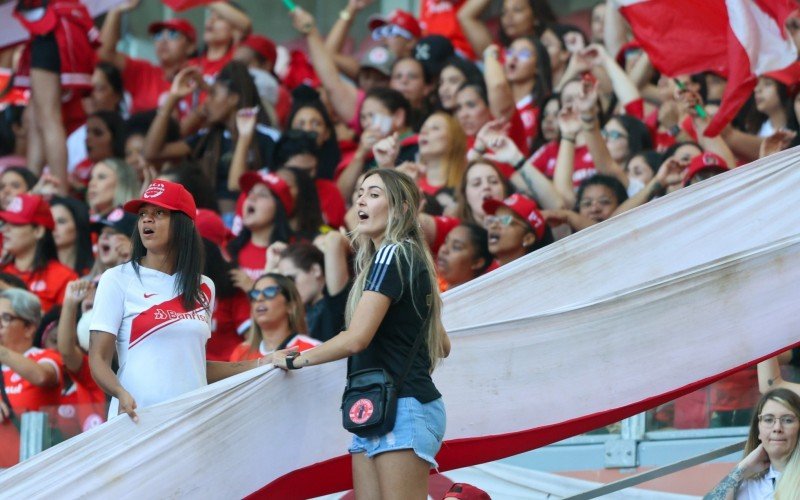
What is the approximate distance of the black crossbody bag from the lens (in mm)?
5395

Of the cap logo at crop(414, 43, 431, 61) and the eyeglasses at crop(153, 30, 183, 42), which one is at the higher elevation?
the eyeglasses at crop(153, 30, 183, 42)

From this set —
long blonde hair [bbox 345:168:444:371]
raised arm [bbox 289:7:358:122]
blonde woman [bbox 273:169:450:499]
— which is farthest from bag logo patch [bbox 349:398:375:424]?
raised arm [bbox 289:7:358:122]

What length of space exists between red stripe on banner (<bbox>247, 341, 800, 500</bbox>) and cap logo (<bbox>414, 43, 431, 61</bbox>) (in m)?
5.92

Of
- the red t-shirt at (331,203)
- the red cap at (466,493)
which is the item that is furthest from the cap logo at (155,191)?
the red t-shirt at (331,203)

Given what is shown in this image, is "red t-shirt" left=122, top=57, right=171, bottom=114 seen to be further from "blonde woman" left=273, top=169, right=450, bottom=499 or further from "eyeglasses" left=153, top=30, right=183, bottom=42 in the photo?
"blonde woman" left=273, top=169, right=450, bottom=499

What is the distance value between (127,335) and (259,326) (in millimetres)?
2630

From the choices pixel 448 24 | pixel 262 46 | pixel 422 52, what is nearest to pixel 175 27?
pixel 262 46

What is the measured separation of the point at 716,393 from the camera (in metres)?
6.82

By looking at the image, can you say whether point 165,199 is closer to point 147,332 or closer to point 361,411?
point 147,332

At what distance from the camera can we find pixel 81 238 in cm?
1051

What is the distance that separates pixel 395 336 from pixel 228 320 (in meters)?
Result: 4.01

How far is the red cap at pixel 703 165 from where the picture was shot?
339 inches

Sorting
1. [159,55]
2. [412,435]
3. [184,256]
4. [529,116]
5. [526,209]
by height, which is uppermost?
[159,55]

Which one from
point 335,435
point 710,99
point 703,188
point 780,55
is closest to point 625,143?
point 710,99
